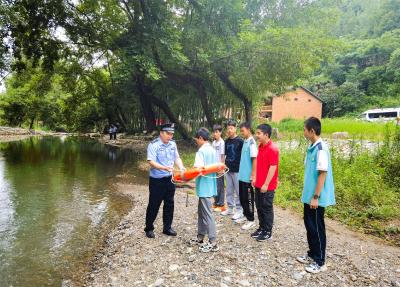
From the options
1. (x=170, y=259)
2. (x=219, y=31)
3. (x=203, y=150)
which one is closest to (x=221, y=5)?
(x=219, y=31)

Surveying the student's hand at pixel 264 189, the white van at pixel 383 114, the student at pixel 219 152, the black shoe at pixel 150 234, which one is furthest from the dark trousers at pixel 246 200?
the white van at pixel 383 114

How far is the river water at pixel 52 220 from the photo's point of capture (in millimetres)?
5393

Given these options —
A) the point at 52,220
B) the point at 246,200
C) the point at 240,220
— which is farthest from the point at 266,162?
the point at 52,220

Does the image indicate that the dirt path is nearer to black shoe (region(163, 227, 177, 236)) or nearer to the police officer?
black shoe (region(163, 227, 177, 236))

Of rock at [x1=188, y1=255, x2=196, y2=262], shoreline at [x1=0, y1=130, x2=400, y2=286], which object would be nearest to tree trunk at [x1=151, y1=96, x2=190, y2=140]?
shoreline at [x1=0, y1=130, x2=400, y2=286]

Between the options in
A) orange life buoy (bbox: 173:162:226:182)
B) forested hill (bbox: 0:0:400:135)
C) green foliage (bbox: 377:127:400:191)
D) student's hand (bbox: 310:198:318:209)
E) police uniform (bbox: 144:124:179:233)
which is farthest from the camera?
forested hill (bbox: 0:0:400:135)

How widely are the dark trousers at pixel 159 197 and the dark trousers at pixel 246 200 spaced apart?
55.9 inches

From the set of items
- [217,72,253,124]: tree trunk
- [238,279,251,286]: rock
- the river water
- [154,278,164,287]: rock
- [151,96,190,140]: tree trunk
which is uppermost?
[217,72,253,124]: tree trunk

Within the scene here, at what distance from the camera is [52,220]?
786cm

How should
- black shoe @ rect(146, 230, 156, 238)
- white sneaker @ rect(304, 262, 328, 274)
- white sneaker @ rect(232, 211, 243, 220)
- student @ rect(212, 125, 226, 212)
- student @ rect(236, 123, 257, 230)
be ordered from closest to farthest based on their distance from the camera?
white sneaker @ rect(304, 262, 328, 274), black shoe @ rect(146, 230, 156, 238), student @ rect(236, 123, 257, 230), white sneaker @ rect(232, 211, 243, 220), student @ rect(212, 125, 226, 212)

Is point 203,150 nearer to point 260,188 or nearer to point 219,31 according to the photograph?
point 260,188

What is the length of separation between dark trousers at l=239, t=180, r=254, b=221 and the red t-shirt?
0.67 m

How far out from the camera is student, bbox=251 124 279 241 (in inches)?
209

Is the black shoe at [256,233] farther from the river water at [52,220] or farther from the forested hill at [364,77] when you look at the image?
the forested hill at [364,77]
